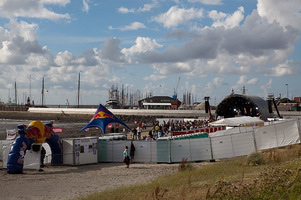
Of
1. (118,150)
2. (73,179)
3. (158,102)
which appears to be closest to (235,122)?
(118,150)

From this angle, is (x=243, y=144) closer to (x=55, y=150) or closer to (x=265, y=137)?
(x=265, y=137)

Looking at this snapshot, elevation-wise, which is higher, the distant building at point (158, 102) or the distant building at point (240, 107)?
the distant building at point (158, 102)

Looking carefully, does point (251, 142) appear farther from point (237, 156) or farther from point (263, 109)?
point (263, 109)

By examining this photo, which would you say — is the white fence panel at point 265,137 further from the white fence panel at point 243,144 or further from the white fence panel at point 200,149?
the white fence panel at point 200,149

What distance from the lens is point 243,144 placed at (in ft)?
74.8

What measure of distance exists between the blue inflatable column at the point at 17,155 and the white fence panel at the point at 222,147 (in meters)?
11.8

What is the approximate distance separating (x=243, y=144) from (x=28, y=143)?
13.5 metres

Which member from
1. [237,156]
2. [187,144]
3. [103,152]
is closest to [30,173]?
[103,152]

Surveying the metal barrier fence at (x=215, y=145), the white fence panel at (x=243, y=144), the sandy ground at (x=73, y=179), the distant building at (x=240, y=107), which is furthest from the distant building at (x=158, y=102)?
the white fence panel at (x=243, y=144)

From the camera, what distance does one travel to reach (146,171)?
20969mm

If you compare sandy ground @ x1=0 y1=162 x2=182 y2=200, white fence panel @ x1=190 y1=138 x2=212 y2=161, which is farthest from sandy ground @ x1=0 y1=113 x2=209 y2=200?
white fence panel @ x1=190 y1=138 x2=212 y2=161

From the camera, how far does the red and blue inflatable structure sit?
21703mm

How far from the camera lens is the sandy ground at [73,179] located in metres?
16.0

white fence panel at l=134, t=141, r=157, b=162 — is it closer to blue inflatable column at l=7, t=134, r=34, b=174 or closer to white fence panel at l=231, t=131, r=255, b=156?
white fence panel at l=231, t=131, r=255, b=156
